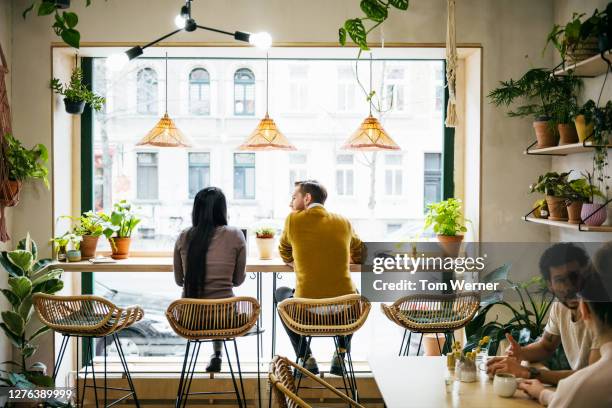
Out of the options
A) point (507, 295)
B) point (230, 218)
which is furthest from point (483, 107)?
point (230, 218)

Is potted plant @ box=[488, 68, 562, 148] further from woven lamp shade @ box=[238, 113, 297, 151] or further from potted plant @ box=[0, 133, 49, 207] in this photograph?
potted plant @ box=[0, 133, 49, 207]

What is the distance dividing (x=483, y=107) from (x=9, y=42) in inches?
128

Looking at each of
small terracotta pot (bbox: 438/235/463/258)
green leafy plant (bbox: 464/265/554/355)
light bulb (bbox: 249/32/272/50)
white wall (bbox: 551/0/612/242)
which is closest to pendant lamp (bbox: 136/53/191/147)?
light bulb (bbox: 249/32/272/50)

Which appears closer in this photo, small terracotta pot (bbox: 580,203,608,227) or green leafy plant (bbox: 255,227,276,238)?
small terracotta pot (bbox: 580,203,608,227)

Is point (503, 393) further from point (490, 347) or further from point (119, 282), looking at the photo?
point (119, 282)

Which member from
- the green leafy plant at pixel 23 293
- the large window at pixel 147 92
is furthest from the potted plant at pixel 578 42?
the green leafy plant at pixel 23 293

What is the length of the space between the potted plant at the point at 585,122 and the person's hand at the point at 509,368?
5.01 feet

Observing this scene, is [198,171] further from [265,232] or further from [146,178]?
[265,232]

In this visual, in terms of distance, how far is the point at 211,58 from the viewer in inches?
185

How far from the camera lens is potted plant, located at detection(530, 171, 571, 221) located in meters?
3.58

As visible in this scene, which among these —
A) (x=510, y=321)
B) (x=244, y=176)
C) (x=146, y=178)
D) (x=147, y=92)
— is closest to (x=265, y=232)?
(x=244, y=176)

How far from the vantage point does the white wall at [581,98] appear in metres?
3.63

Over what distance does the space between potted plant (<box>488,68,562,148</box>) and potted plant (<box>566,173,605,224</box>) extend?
0.44 metres

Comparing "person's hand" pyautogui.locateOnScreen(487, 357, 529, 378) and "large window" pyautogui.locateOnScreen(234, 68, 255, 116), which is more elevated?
"large window" pyautogui.locateOnScreen(234, 68, 255, 116)
